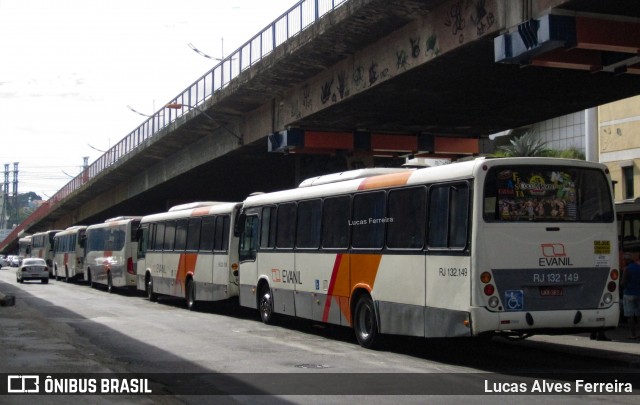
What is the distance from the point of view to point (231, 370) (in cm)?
1295

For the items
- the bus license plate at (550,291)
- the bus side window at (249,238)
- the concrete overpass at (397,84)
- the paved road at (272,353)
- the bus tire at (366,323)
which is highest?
the concrete overpass at (397,84)

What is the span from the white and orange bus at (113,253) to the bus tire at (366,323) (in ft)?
70.5

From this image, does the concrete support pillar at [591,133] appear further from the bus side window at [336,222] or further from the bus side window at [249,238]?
the bus side window at [336,222]

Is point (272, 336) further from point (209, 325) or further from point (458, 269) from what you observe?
point (458, 269)

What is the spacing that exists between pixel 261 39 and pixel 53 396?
19994mm

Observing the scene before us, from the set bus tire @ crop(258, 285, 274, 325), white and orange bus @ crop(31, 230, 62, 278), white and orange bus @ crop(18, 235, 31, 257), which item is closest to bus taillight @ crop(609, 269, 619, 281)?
bus tire @ crop(258, 285, 274, 325)

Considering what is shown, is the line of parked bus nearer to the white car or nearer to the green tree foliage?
the white car

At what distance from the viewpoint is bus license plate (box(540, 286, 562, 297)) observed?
1279cm

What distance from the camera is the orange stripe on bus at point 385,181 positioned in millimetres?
14938

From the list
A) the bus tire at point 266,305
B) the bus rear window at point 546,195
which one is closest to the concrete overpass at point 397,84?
the bus rear window at point 546,195

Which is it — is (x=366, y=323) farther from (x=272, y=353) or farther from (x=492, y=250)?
(x=492, y=250)

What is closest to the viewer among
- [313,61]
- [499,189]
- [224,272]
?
[499,189]

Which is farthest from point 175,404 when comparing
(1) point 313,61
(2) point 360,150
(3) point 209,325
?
(2) point 360,150

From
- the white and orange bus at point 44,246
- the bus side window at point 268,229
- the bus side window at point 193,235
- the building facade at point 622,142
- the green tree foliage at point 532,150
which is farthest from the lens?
the white and orange bus at point 44,246
